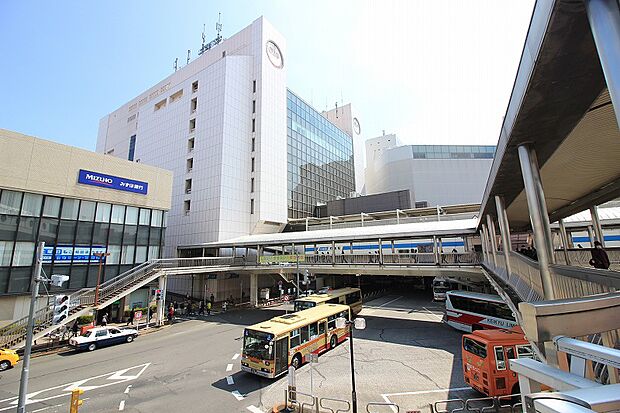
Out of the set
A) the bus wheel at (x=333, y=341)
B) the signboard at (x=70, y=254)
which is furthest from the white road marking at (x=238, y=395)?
the signboard at (x=70, y=254)

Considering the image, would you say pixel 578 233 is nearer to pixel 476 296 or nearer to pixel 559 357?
pixel 476 296

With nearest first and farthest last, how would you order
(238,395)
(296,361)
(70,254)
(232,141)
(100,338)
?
1. (238,395)
2. (296,361)
3. (100,338)
4. (70,254)
5. (232,141)

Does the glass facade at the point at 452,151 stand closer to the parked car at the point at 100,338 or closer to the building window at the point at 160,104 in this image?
the building window at the point at 160,104

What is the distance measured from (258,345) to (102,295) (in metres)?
15.6

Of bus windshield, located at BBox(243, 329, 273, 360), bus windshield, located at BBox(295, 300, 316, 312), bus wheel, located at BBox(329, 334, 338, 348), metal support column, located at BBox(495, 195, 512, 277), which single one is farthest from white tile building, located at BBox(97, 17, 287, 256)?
metal support column, located at BBox(495, 195, 512, 277)

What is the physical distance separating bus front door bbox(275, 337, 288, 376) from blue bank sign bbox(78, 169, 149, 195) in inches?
848

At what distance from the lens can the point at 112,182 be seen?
25375mm

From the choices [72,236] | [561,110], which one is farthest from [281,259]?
[561,110]

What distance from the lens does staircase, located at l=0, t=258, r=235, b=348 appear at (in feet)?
58.0

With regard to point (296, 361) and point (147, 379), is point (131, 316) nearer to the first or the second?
point (147, 379)

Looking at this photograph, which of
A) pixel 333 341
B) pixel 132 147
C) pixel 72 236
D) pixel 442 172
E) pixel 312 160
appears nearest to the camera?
pixel 333 341

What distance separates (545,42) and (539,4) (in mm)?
404

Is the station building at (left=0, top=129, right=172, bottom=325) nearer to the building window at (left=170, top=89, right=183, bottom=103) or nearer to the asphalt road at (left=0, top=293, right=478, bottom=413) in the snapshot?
the asphalt road at (left=0, top=293, right=478, bottom=413)

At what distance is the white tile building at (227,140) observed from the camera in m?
39.2
